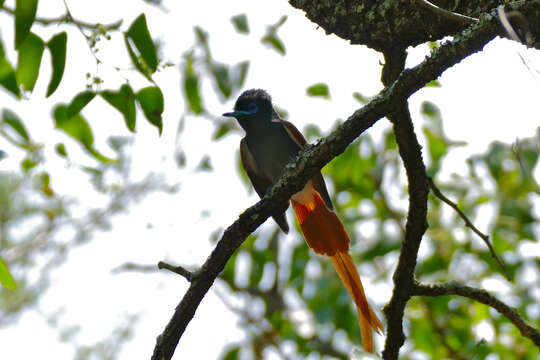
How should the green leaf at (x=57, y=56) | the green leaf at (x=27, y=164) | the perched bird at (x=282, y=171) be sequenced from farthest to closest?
the perched bird at (x=282, y=171) → the green leaf at (x=27, y=164) → the green leaf at (x=57, y=56)

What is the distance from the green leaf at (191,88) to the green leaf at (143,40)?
104cm

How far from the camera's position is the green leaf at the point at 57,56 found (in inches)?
94.6

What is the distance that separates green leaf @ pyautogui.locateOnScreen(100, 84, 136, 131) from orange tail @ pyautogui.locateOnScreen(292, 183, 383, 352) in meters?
1.65

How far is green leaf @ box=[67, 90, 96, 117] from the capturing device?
259cm

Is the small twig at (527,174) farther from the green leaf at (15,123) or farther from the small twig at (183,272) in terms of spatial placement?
the green leaf at (15,123)

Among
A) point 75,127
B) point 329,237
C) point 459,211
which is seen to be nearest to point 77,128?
point 75,127

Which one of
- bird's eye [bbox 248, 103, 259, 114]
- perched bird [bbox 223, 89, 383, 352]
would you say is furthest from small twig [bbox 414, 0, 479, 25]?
bird's eye [bbox 248, 103, 259, 114]

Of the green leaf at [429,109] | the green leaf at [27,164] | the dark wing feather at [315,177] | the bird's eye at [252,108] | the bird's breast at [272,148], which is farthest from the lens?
the bird's eye at [252,108]

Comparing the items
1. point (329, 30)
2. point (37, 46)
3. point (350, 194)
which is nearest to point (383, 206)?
point (350, 194)

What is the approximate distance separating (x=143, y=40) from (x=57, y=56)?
1.15ft

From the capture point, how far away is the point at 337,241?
3855 millimetres

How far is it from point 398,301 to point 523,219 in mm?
1873

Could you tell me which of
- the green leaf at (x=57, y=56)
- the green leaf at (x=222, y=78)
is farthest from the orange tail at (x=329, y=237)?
the green leaf at (x=57, y=56)

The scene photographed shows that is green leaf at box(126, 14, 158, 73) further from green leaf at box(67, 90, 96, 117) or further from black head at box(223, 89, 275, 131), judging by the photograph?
black head at box(223, 89, 275, 131)
